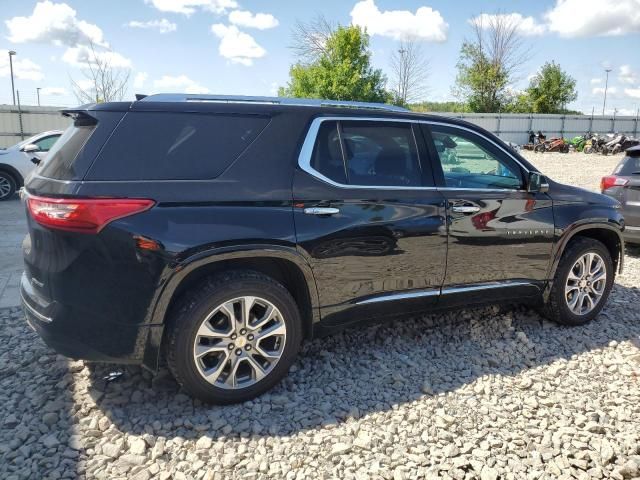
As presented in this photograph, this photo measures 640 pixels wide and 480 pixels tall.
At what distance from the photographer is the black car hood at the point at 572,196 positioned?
13.7ft

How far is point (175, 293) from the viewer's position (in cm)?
291

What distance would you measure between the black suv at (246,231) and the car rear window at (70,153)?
12 mm

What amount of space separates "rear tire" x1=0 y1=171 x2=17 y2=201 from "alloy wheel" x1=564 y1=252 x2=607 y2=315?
11418 millimetres

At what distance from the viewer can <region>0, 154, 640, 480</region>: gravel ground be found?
8.68 feet

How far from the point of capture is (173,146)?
292 centimetres

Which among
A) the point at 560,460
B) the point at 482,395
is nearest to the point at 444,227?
the point at 482,395

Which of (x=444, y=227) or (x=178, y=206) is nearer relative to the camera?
(x=178, y=206)

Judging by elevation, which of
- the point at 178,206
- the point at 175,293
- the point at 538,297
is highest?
the point at 178,206

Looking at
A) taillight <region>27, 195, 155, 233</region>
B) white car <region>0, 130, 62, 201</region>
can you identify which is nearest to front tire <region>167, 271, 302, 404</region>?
taillight <region>27, 195, 155, 233</region>

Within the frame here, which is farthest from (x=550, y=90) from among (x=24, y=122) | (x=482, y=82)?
(x=24, y=122)

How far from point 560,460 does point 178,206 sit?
236cm

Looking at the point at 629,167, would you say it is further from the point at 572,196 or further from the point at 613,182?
the point at 572,196

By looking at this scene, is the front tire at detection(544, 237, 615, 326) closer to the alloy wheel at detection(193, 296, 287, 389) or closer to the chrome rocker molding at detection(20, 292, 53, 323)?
the alloy wheel at detection(193, 296, 287, 389)

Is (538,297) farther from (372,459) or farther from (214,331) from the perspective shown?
(214,331)
